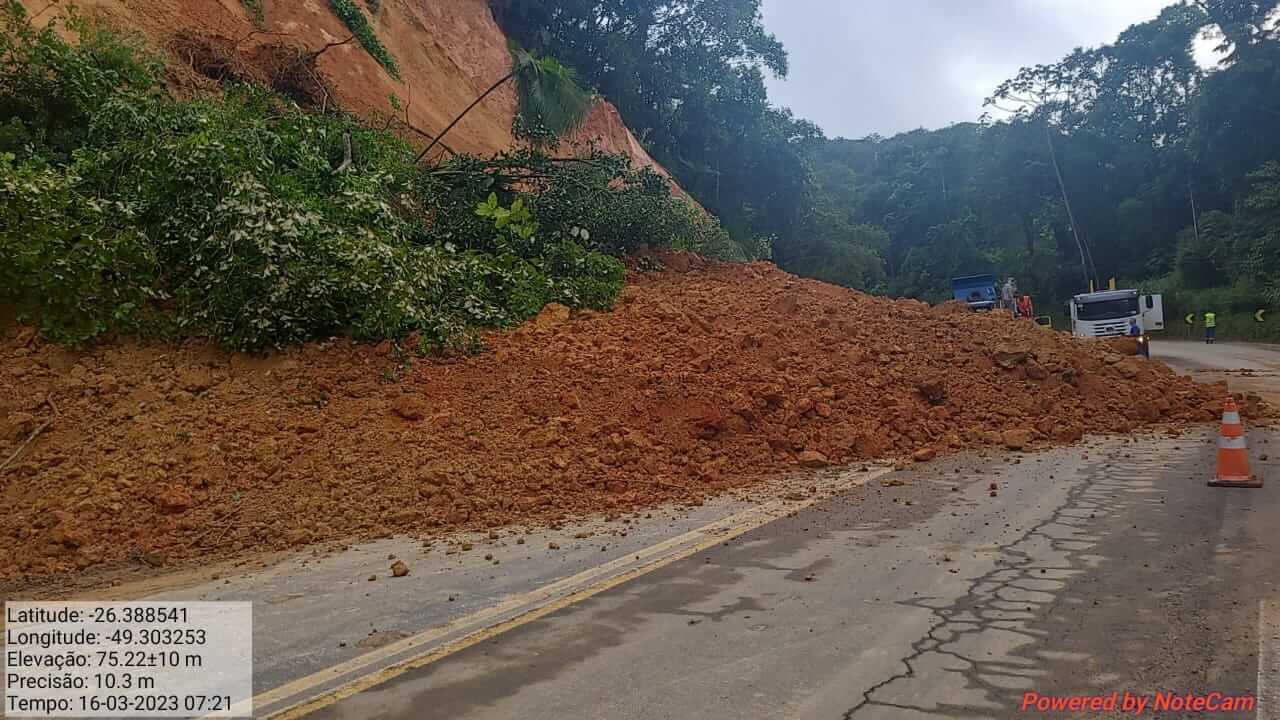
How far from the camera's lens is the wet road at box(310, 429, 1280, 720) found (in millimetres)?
3496

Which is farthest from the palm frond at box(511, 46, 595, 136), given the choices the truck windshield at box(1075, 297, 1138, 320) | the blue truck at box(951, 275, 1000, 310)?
the blue truck at box(951, 275, 1000, 310)

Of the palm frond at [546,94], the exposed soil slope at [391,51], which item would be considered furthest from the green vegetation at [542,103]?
the exposed soil slope at [391,51]

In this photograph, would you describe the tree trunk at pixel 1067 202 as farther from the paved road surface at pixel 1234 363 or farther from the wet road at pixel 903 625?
the wet road at pixel 903 625

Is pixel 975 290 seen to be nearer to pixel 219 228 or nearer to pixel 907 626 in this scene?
pixel 219 228

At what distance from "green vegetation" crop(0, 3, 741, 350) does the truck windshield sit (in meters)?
21.3

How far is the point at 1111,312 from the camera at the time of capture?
2867 centimetres

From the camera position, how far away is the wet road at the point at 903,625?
3496 millimetres

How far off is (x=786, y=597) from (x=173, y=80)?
13.1m

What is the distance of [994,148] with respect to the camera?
59344 mm

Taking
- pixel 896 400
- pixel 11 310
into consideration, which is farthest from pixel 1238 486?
pixel 11 310

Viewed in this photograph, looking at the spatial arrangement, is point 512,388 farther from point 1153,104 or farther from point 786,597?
point 1153,104

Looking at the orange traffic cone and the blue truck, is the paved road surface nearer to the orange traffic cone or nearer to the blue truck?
the blue truck
